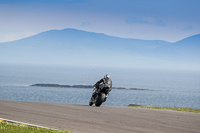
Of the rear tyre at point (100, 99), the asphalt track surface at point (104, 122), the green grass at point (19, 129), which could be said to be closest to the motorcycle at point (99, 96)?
the rear tyre at point (100, 99)

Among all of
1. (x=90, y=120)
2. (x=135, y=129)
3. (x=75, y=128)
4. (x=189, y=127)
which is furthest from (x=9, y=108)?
(x=189, y=127)

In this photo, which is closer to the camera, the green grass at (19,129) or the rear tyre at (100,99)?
the green grass at (19,129)

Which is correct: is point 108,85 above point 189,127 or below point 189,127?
above

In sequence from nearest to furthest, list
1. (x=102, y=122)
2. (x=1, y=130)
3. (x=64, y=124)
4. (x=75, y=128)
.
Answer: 1. (x=1, y=130)
2. (x=75, y=128)
3. (x=64, y=124)
4. (x=102, y=122)

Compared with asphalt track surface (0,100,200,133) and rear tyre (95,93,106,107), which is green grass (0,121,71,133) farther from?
rear tyre (95,93,106,107)

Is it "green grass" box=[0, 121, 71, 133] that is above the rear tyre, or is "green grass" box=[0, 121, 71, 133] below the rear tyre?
below

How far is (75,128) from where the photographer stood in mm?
12203

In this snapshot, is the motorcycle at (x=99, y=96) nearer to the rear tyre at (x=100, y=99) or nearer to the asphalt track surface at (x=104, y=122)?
the rear tyre at (x=100, y=99)

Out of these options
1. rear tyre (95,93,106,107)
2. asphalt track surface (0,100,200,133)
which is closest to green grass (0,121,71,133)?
asphalt track surface (0,100,200,133)

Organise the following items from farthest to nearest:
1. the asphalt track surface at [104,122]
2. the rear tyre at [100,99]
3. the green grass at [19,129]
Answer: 1. the rear tyre at [100,99]
2. the asphalt track surface at [104,122]
3. the green grass at [19,129]

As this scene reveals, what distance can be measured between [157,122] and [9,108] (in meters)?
6.98

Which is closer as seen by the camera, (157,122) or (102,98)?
(157,122)

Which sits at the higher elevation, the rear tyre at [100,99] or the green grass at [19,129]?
the rear tyre at [100,99]

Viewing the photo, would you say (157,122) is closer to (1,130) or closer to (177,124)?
(177,124)
